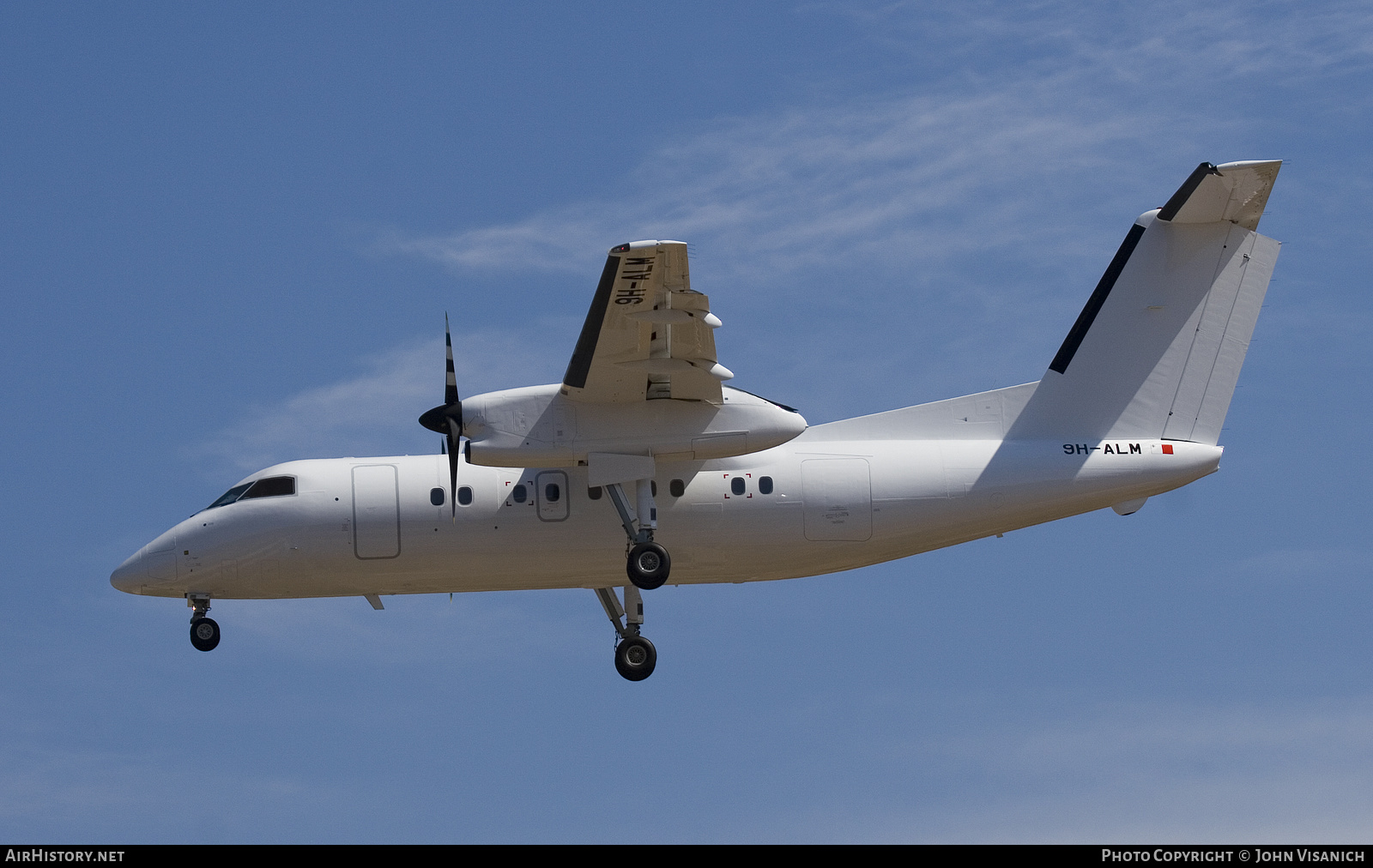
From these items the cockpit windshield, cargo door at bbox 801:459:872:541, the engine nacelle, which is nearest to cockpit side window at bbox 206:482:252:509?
the cockpit windshield

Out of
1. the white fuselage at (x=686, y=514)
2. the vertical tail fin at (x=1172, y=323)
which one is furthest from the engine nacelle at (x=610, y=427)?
the vertical tail fin at (x=1172, y=323)

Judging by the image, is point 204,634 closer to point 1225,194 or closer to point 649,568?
point 649,568

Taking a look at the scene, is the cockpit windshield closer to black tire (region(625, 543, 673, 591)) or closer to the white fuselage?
the white fuselage

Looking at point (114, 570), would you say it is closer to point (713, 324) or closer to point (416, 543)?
point (416, 543)

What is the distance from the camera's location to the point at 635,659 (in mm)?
23938

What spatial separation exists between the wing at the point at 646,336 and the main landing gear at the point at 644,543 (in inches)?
51.0

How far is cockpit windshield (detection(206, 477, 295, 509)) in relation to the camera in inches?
907

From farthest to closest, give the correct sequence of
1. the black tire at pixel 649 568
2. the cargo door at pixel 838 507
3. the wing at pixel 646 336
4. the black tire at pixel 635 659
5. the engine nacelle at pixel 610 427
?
the black tire at pixel 635 659 < the cargo door at pixel 838 507 < the black tire at pixel 649 568 < the engine nacelle at pixel 610 427 < the wing at pixel 646 336

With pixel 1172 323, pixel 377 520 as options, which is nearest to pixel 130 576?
pixel 377 520

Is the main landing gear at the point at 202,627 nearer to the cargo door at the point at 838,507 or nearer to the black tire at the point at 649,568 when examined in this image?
the black tire at the point at 649,568

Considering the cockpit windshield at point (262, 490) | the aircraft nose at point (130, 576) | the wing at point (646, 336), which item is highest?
the wing at point (646, 336)

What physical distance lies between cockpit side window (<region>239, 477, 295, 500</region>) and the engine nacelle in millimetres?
3303

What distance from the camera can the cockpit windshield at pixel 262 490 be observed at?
2305 centimetres
